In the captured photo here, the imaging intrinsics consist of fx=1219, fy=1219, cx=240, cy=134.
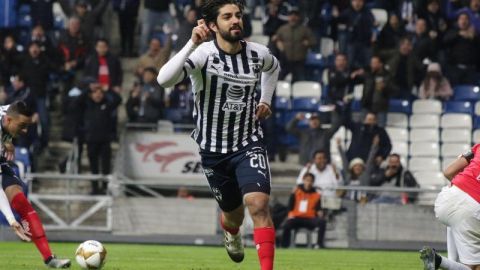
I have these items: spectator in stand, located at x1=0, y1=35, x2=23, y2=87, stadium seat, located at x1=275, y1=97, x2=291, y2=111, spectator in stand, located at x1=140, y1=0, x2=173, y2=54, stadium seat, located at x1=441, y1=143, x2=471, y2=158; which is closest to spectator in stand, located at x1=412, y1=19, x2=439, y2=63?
stadium seat, located at x1=441, y1=143, x2=471, y2=158

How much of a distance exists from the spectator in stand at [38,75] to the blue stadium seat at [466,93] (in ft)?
27.9

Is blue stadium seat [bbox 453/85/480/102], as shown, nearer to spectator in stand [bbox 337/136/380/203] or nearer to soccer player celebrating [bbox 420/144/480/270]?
spectator in stand [bbox 337/136/380/203]

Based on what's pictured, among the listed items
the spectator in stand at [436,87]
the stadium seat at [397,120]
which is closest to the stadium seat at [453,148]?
the stadium seat at [397,120]

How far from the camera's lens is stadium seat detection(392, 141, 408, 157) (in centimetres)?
2503

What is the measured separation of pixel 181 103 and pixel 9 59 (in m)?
3.63

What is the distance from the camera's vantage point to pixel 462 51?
84.5 ft

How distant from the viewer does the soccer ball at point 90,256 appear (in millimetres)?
12648

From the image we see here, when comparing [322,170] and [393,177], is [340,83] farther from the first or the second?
[322,170]

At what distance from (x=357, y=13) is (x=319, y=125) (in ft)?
11.3

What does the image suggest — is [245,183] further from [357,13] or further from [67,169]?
[357,13]

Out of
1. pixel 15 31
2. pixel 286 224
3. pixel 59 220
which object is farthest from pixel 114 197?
pixel 15 31

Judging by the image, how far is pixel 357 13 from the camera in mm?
A: 26031

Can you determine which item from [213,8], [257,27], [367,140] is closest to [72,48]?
[257,27]

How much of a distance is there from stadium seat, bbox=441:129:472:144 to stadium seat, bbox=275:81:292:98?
3.33m
